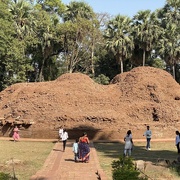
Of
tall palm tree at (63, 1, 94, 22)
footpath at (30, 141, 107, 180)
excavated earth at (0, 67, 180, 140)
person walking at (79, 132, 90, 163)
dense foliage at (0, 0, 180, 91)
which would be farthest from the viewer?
tall palm tree at (63, 1, 94, 22)

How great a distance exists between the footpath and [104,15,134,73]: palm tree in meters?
29.5

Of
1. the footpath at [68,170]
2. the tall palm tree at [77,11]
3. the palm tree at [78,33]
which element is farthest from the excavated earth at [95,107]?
the tall palm tree at [77,11]

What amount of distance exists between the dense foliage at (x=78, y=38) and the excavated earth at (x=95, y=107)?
34.4 ft

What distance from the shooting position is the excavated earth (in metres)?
25.4

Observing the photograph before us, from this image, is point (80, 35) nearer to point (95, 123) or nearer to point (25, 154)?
point (95, 123)

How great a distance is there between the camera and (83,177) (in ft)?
34.0

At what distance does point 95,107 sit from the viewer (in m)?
28.1

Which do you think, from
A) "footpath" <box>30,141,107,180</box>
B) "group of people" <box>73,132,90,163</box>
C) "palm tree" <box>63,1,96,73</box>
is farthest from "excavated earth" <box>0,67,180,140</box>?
"palm tree" <box>63,1,96,73</box>

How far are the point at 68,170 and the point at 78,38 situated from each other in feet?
108

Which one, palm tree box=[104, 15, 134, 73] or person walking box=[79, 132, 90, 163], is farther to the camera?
palm tree box=[104, 15, 134, 73]

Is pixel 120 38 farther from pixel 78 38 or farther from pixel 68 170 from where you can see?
pixel 68 170

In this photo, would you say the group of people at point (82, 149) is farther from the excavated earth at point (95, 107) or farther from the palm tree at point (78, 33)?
the palm tree at point (78, 33)

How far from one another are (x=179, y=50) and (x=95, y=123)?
22.5 m

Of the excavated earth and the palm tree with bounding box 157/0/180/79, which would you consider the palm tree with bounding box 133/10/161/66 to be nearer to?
the palm tree with bounding box 157/0/180/79
